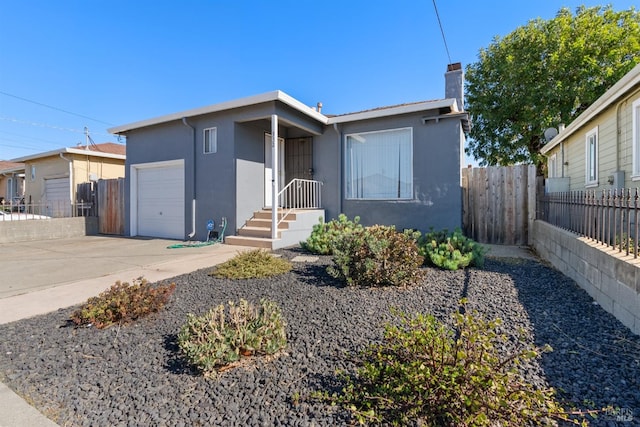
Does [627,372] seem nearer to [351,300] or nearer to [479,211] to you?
→ [351,300]

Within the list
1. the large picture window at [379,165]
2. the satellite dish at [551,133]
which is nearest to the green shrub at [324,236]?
the large picture window at [379,165]

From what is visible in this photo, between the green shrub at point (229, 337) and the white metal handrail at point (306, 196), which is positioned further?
the white metal handrail at point (306, 196)

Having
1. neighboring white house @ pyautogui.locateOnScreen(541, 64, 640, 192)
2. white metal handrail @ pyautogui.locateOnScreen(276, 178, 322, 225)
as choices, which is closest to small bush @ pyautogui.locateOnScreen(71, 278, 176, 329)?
white metal handrail @ pyautogui.locateOnScreen(276, 178, 322, 225)

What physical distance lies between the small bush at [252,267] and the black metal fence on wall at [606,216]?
4113 millimetres

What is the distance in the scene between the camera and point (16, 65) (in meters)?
14.8

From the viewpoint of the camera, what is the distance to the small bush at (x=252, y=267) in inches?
181

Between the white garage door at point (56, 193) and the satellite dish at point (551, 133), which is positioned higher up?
the satellite dish at point (551, 133)

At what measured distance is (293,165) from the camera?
9797 mm

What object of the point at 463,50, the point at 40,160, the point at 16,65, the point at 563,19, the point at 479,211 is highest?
the point at 563,19

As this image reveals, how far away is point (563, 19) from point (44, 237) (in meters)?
22.7

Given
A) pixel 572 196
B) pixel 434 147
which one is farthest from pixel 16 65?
pixel 572 196

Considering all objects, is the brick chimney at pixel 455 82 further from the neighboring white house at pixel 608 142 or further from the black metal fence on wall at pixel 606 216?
the black metal fence on wall at pixel 606 216

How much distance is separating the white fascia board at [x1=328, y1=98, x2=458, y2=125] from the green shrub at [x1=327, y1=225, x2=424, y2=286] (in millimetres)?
4556

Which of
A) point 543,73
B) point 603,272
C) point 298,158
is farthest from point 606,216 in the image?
point 543,73
